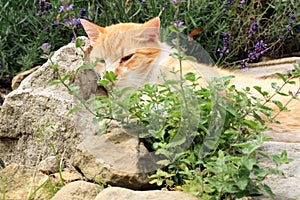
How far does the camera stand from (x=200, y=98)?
94.7 inches

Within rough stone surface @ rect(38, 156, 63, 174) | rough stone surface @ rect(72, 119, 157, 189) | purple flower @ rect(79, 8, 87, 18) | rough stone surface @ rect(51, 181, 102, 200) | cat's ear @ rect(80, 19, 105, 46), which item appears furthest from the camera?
purple flower @ rect(79, 8, 87, 18)

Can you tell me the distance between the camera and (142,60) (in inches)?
126

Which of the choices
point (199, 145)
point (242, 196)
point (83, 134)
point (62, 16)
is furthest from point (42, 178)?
point (62, 16)

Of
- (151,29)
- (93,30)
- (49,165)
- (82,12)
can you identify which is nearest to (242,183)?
(49,165)

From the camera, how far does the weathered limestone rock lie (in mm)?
2438

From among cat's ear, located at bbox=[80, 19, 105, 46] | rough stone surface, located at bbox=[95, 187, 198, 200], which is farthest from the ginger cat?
rough stone surface, located at bbox=[95, 187, 198, 200]

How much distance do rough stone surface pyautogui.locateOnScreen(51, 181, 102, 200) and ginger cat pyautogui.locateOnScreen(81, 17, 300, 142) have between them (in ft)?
2.59

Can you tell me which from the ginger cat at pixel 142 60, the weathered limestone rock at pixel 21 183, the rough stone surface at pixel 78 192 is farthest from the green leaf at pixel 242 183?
the ginger cat at pixel 142 60

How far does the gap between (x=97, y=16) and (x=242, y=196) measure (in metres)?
3.25

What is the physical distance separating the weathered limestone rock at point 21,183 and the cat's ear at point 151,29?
102cm

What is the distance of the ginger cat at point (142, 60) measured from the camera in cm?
300

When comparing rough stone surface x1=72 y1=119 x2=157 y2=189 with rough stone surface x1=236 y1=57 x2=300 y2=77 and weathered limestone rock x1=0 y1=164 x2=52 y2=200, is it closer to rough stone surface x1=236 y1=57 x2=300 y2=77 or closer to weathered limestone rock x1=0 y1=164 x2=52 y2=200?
weathered limestone rock x1=0 y1=164 x2=52 y2=200

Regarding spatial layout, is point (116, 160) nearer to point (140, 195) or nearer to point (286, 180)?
point (140, 195)

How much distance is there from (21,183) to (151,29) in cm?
114
